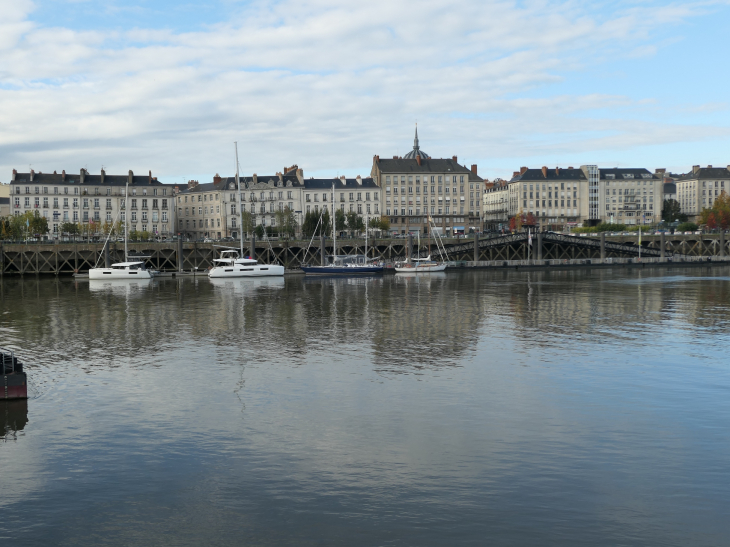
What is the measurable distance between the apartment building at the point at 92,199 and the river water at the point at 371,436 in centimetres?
12119

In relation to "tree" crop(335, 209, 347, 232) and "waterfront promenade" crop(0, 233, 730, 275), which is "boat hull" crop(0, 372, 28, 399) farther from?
"tree" crop(335, 209, 347, 232)

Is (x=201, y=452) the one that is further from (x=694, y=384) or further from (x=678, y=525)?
(x=694, y=384)

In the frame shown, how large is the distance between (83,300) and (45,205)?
4038 inches

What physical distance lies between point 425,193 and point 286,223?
43739mm

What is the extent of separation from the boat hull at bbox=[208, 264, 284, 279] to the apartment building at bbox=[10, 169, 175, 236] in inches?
2638

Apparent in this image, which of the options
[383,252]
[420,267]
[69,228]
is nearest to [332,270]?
[420,267]

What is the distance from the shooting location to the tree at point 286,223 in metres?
143

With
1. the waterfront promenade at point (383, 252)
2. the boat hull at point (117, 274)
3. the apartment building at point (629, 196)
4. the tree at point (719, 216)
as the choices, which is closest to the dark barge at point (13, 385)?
the boat hull at point (117, 274)

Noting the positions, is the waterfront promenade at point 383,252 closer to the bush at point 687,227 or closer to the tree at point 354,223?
the bush at point 687,227

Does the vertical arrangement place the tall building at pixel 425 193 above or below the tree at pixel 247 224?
above

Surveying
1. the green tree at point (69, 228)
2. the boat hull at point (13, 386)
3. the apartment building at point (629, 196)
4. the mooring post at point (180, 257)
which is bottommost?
the boat hull at point (13, 386)

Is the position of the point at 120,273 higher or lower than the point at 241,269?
lower

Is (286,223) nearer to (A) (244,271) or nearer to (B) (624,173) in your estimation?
(A) (244,271)

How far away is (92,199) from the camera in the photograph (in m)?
156
